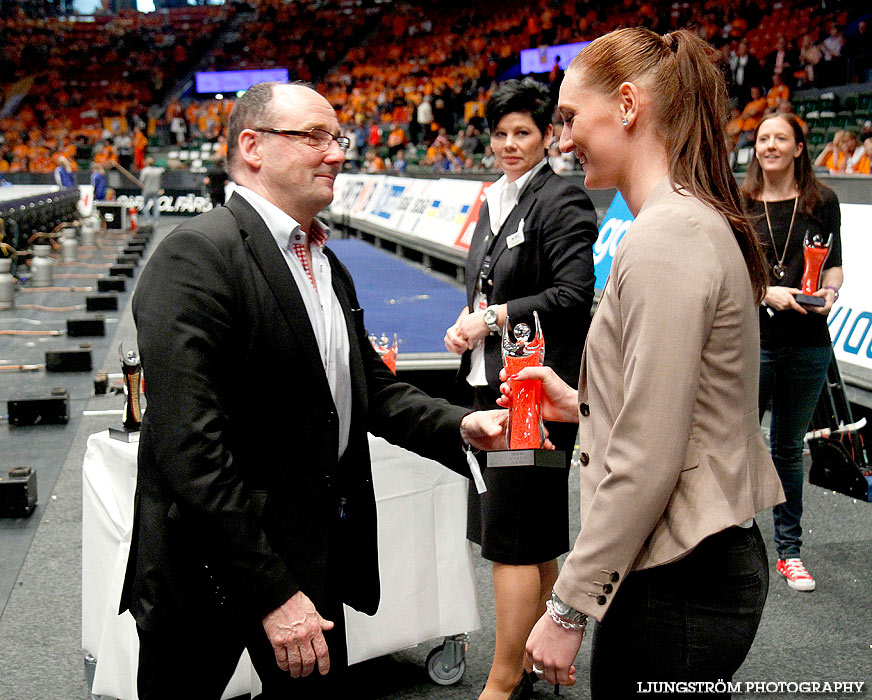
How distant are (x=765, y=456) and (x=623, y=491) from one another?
0.31 metres

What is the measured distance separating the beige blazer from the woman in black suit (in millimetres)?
1253

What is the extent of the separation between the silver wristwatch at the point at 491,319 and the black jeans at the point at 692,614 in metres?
1.39

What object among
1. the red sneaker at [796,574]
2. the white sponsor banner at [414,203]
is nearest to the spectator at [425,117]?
the white sponsor banner at [414,203]

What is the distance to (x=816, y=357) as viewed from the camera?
3.76m

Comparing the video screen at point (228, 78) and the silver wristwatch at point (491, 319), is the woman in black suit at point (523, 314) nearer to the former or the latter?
the silver wristwatch at point (491, 319)

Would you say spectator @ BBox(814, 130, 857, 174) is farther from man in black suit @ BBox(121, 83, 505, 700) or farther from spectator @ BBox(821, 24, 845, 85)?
man in black suit @ BBox(121, 83, 505, 700)

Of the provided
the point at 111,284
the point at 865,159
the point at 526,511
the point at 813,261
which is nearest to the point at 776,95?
the point at 865,159

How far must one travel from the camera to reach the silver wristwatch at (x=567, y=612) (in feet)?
5.01

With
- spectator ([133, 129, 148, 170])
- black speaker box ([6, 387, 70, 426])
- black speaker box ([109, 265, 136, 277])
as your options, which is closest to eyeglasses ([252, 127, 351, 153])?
black speaker box ([6, 387, 70, 426])

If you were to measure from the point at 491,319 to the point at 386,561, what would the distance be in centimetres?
84

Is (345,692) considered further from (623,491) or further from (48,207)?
(48,207)

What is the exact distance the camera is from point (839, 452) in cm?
405

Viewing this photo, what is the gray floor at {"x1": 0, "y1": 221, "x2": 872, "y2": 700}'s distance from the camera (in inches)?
121

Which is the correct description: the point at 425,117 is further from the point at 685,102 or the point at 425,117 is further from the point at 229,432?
the point at 685,102
